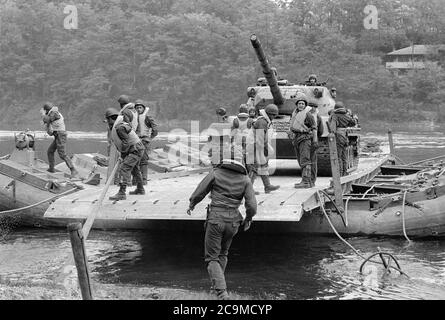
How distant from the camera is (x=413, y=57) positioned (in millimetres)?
65938

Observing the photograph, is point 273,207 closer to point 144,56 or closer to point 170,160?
point 170,160

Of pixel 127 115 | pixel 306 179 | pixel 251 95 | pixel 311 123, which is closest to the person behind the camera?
pixel 127 115

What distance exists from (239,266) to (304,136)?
289 cm

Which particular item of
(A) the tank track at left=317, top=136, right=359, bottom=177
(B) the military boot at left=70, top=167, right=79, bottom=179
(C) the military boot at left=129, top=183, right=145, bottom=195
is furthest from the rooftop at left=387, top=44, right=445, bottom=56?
(C) the military boot at left=129, top=183, right=145, bottom=195

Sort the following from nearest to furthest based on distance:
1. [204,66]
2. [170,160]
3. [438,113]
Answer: [170,160] < [438,113] < [204,66]

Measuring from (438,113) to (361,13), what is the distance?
14.6 meters

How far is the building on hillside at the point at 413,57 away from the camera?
2554 inches

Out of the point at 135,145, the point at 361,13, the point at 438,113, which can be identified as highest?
the point at 361,13

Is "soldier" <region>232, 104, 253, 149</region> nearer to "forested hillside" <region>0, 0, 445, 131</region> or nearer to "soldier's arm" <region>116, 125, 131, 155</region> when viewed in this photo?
"soldier's arm" <region>116, 125, 131, 155</region>

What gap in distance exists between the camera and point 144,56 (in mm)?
68750

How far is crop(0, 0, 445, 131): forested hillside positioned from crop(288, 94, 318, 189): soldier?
48.4 meters

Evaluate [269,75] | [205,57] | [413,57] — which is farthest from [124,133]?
[413,57]

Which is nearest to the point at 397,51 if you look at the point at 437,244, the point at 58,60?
the point at 58,60

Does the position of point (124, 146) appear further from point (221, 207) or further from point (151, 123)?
point (221, 207)
